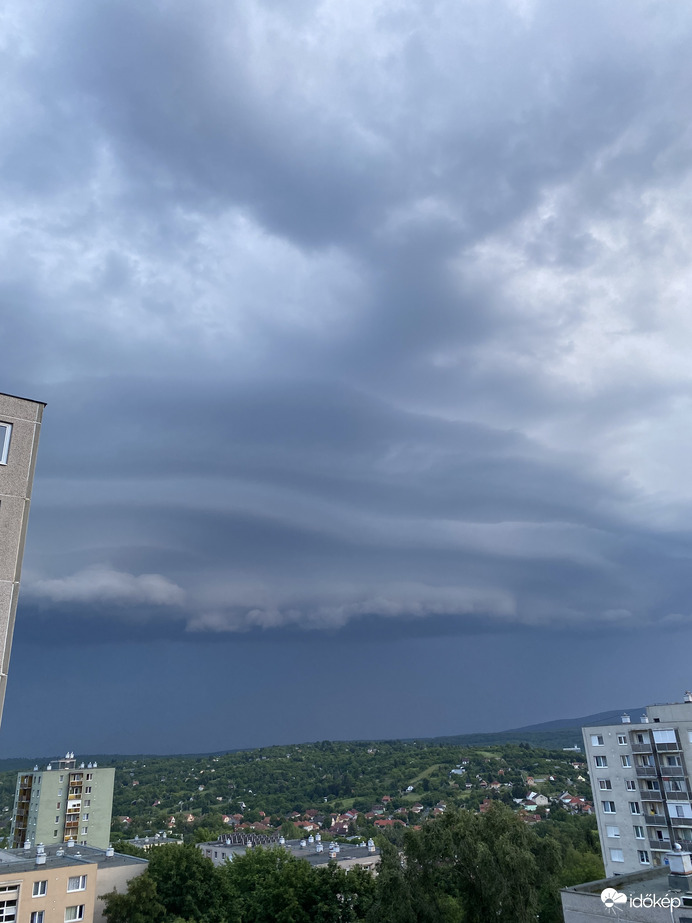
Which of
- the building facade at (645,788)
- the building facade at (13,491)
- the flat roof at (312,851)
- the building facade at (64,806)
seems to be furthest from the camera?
the building facade at (64,806)

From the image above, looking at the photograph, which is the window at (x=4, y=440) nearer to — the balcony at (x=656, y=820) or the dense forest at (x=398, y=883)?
the dense forest at (x=398, y=883)

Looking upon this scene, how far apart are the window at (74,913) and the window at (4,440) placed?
48.4 m

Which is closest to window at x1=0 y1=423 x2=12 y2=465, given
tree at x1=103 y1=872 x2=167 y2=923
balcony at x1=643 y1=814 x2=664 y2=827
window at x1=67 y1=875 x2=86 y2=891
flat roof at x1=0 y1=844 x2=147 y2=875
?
flat roof at x1=0 y1=844 x2=147 y2=875

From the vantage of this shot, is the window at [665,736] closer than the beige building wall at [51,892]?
No

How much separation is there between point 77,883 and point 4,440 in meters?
48.4

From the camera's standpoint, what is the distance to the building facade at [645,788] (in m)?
60.1

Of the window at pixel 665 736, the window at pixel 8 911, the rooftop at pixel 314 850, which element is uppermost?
the window at pixel 665 736

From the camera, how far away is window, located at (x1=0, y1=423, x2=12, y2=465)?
57.8 ft

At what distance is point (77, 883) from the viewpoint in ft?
164

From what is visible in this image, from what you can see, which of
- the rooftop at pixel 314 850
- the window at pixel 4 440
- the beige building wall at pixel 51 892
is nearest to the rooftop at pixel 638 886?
the window at pixel 4 440

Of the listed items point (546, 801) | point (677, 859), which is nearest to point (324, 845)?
point (677, 859)

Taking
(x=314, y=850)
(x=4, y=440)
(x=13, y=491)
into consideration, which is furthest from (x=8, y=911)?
(x=314, y=850)

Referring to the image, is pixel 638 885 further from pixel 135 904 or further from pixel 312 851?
pixel 312 851

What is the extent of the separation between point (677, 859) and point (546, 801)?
190 meters
